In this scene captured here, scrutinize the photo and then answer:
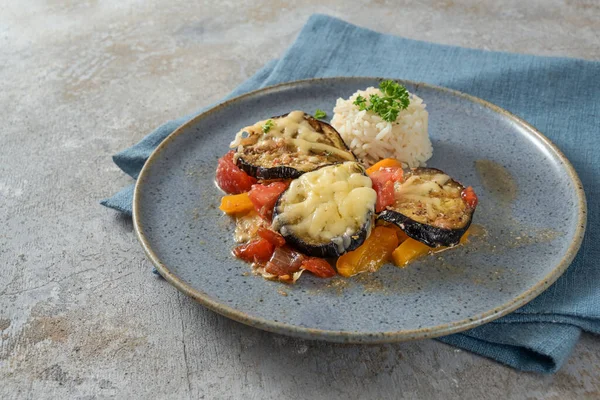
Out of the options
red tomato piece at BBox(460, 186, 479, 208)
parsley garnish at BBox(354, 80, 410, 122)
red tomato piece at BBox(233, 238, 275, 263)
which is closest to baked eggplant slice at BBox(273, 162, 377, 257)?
red tomato piece at BBox(233, 238, 275, 263)

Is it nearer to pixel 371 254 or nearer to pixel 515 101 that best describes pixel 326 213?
pixel 371 254

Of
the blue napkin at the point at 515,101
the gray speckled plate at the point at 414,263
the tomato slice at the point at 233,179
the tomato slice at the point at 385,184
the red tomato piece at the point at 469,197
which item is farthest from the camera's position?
the tomato slice at the point at 233,179

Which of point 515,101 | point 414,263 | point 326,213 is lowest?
point 515,101

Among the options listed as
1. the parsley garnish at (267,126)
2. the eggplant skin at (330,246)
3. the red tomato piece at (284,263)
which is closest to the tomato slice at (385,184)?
the eggplant skin at (330,246)

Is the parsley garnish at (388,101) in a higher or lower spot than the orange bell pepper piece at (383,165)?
higher

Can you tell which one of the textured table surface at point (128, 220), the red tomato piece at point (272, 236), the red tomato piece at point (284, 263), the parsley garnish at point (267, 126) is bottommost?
the textured table surface at point (128, 220)

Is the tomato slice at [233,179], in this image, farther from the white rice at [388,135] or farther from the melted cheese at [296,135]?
the white rice at [388,135]

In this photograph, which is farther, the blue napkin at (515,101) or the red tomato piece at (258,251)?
the red tomato piece at (258,251)

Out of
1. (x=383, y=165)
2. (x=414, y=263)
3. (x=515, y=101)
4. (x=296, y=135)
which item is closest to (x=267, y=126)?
(x=296, y=135)
